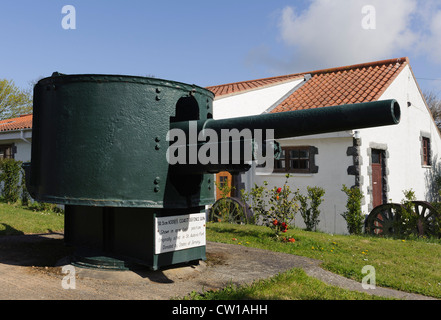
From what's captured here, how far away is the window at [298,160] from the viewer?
1132cm

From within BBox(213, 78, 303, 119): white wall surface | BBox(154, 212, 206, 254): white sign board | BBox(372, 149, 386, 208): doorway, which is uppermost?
BBox(213, 78, 303, 119): white wall surface

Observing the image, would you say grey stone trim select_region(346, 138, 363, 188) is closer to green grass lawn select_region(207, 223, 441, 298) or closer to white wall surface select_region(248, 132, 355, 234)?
white wall surface select_region(248, 132, 355, 234)

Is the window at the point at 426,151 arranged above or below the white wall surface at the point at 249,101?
below

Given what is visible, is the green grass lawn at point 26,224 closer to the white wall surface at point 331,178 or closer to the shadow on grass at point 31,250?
the shadow on grass at point 31,250

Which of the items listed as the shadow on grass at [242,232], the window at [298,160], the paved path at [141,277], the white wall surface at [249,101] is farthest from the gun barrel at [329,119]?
the white wall surface at [249,101]

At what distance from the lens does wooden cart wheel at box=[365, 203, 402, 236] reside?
9.52m

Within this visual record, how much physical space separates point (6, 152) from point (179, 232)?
564 inches

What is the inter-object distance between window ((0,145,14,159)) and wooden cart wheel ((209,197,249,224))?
9736 millimetres

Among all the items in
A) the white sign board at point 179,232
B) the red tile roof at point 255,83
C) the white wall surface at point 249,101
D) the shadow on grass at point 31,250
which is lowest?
the shadow on grass at point 31,250

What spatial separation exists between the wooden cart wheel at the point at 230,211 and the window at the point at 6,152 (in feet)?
31.9

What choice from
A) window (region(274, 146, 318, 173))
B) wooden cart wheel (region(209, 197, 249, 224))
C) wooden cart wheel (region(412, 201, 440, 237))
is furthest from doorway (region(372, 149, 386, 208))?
wooden cart wheel (region(209, 197, 249, 224))
